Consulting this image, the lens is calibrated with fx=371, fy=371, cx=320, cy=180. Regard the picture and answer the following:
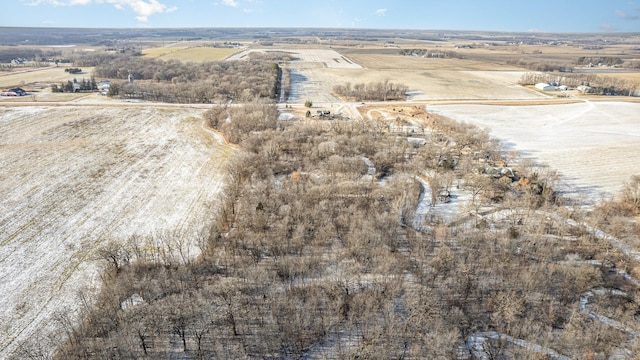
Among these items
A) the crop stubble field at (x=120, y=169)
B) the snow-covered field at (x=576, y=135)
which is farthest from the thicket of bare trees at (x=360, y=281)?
the snow-covered field at (x=576, y=135)

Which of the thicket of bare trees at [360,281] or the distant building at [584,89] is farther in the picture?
the distant building at [584,89]

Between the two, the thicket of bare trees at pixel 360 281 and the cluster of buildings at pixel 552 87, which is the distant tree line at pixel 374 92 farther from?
the thicket of bare trees at pixel 360 281

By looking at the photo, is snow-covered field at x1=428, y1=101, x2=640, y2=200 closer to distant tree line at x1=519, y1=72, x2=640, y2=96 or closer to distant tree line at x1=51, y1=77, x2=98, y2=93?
distant tree line at x1=519, y1=72, x2=640, y2=96

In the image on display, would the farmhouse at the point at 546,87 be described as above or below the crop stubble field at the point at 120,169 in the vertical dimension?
above

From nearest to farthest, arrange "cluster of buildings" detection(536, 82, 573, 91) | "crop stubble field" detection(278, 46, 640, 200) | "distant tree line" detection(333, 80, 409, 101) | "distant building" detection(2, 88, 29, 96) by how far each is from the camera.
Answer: "crop stubble field" detection(278, 46, 640, 200) < "distant building" detection(2, 88, 29, 96) < "distant tree line" detection(333, 80, 409, 101) < "cluster of buildings" detection(536, 82, 573, 91)

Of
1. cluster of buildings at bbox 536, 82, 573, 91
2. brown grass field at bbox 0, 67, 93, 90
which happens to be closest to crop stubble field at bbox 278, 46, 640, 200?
cluster of buildings at bbox 536, 82, 573, 91

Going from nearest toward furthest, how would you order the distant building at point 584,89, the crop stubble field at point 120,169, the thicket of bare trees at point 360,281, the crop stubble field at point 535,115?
the thicket of bare trees at point 360,281 < the crop stubble field at point 120,169 < the crop stubble field at point 535,115 < the distant building at point 584,89
